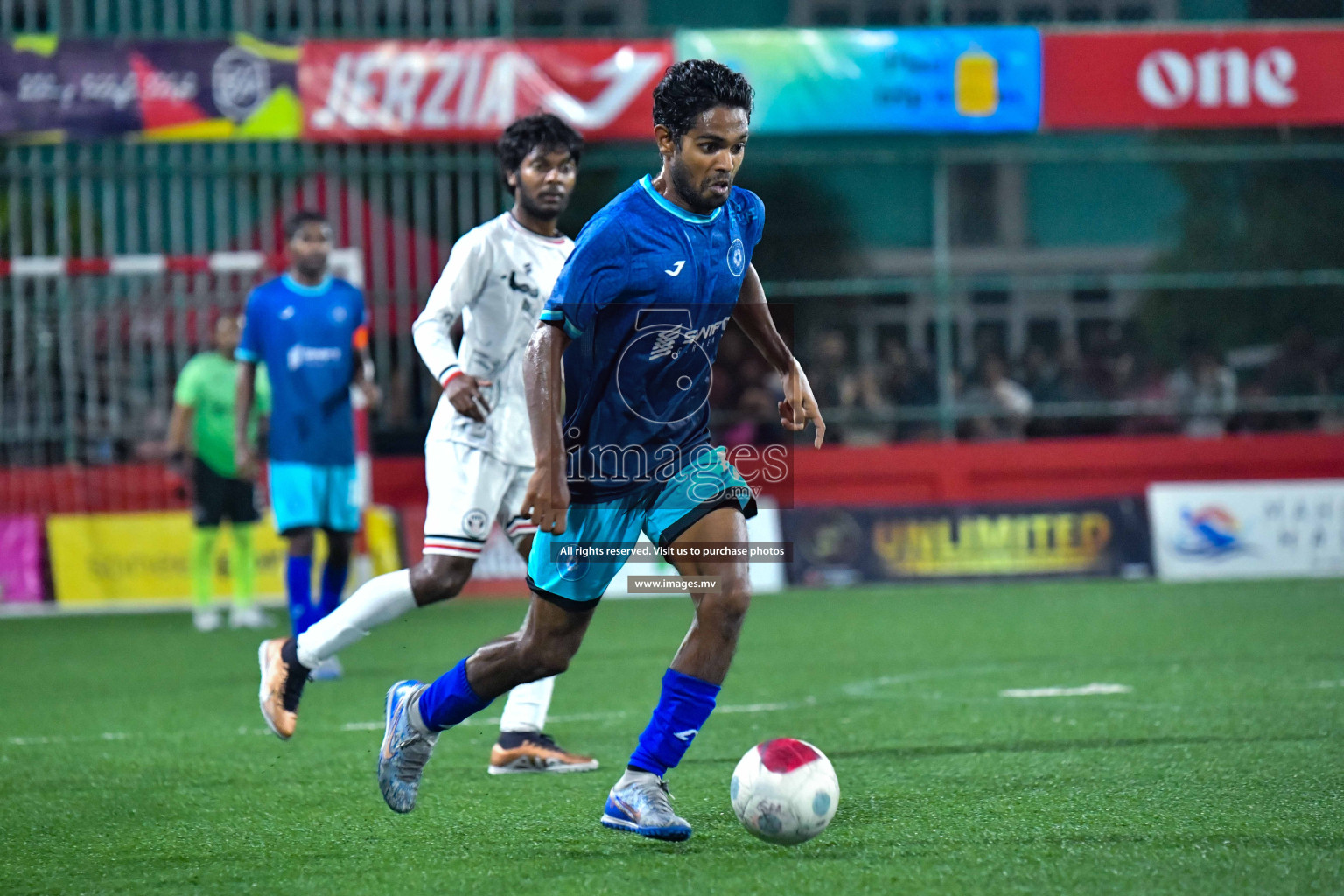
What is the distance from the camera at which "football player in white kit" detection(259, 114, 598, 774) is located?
19.3 ft

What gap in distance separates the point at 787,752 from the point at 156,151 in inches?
501

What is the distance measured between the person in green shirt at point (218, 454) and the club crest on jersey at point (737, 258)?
7.41 meters

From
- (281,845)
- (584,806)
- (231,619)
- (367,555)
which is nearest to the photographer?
(281,845)

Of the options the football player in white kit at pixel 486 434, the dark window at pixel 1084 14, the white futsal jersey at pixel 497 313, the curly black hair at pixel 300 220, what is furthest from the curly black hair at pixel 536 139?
the dark window at pixel 1084 14

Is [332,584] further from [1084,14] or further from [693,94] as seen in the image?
[1084,14]

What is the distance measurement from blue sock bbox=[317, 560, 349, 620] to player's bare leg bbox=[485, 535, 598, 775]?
2.66m

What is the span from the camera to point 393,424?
49.7ft

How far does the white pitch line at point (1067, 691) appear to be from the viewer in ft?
24.1

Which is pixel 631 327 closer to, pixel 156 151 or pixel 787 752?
pixel 787 752

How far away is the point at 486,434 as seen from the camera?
6.16 m

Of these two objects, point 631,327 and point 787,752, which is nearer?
point 787,752

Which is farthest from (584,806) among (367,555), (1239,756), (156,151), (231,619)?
(156,151)

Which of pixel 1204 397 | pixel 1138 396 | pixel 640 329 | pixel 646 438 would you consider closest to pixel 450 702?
pixel 646 438

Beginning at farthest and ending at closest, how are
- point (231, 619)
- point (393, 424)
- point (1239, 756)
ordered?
1. point (393, 424)
2. point (231, 619)
3. point (1239, 756)
